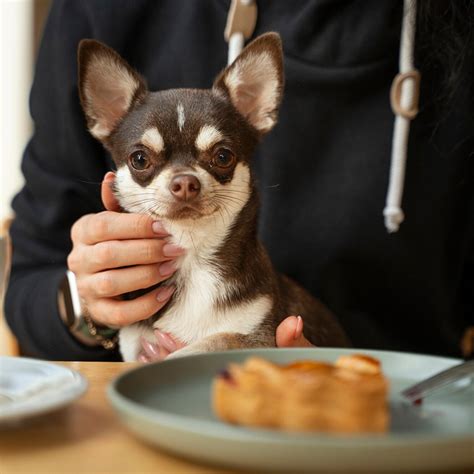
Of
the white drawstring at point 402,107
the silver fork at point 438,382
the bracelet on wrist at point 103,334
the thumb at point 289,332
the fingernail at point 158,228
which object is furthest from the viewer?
the white drawstring at point 402,107

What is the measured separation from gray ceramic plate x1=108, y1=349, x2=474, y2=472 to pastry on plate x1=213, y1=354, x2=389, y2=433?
0.01 metres

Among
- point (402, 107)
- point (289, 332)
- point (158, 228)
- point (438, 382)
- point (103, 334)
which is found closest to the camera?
point (438, 382)

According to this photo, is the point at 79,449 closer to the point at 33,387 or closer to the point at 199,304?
the point at 33,387

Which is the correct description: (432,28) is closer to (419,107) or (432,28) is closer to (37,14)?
(419,107)

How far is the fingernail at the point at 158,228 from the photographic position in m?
1.00

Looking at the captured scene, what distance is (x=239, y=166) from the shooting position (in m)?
1.00

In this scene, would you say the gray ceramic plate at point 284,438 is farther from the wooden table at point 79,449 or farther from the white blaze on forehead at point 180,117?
the white blaze on forehead at point 180,117

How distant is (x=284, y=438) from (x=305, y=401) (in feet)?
0.16

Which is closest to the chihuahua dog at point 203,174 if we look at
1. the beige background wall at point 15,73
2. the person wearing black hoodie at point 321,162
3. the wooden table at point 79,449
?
the person wearing black hoodie at point 321,162

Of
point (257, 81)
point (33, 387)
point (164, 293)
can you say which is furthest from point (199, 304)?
point (33, 387)

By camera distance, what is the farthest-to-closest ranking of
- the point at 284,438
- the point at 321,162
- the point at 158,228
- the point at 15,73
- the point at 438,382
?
the point at 15,73
the point at 321,162
the point at 158,228
the point at 438,382
the point at 284,438

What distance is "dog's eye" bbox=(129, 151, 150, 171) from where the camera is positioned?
0.96 meters

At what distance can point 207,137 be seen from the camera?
3.12ft

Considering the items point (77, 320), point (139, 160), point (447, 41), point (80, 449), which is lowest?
point (77, 320)
